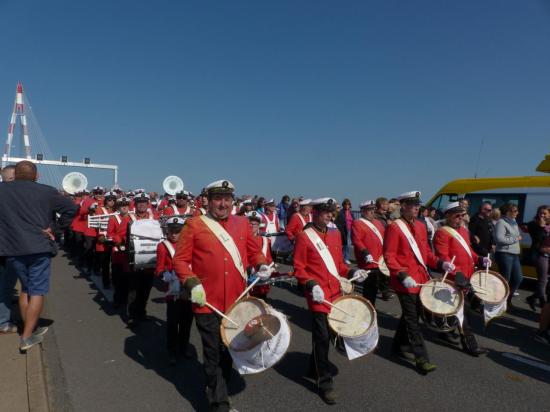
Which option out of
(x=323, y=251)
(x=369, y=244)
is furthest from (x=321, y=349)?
(x=369, y=244)

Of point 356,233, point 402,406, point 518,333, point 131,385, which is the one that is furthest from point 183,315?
point 518,333

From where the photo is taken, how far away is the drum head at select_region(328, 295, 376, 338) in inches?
141

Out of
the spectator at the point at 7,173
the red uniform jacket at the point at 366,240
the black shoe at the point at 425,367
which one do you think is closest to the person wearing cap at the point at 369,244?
the red uniform jacket at the point at 366,240

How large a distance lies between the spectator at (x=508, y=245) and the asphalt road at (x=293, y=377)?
4.57 ft

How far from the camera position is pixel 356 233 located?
21.2 ft

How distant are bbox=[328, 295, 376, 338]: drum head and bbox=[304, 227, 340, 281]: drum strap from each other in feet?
0.95

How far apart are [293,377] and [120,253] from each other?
3.73 m

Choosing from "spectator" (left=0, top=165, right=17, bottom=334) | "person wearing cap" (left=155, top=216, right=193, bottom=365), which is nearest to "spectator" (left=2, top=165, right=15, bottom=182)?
"spectator" (left=0, top=165, right=17, bottom=334)

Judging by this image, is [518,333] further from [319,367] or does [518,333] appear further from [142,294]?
[142,294]

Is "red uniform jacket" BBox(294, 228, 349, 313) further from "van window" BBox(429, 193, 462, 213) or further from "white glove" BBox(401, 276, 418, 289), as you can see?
"van window" BBox(429, 193, 462, 213)

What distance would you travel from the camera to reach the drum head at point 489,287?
15.5 ft

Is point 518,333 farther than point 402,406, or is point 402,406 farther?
point 518,333

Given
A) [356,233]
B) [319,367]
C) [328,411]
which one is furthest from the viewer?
[356,233]

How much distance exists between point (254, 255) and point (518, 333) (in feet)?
14.8
